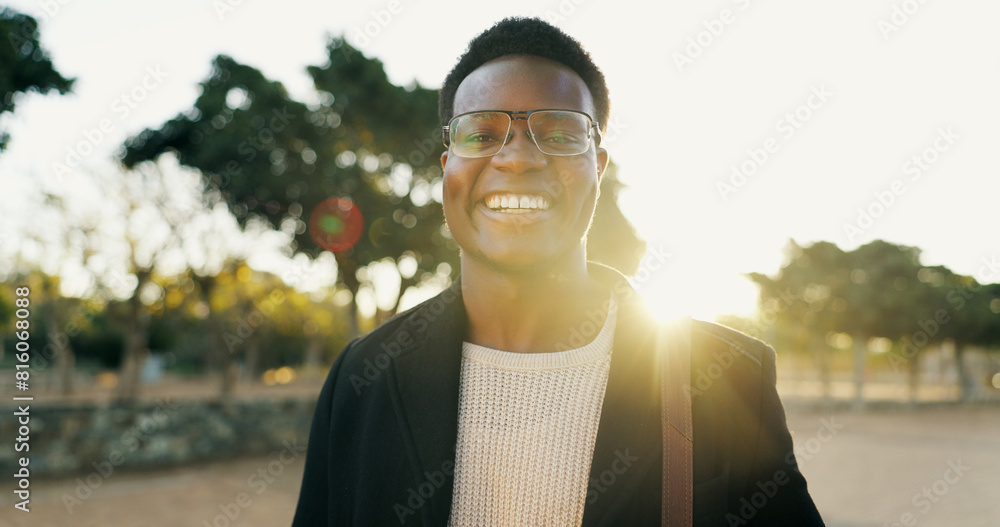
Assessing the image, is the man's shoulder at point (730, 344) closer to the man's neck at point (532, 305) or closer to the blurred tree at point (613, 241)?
the man's neck at point (532, 305)

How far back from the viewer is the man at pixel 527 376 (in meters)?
1.55

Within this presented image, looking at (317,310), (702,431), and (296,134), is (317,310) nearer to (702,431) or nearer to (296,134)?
(296,134)

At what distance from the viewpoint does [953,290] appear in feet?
89.8

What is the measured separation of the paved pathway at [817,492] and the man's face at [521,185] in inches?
312

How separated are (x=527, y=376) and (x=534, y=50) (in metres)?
0.98

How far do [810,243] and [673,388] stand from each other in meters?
29.2

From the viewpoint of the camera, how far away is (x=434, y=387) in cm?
183

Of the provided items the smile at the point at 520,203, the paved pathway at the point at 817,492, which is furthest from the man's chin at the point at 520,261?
the paved pathway at the point at 817,492

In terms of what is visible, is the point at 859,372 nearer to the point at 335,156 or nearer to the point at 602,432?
the point at 335,156

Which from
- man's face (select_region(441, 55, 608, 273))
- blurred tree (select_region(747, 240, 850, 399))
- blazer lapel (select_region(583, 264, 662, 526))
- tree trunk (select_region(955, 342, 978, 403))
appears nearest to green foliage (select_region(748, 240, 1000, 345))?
blurred tree (select_region(747, 240, 850, 399))

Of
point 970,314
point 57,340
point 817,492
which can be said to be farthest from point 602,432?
point 970,314

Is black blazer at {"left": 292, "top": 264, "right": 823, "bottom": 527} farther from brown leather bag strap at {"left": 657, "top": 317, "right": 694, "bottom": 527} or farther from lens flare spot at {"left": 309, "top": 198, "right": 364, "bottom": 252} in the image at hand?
lens flare spot at {"left": 309, "top": 198, "right": 364, "bottom": 252}

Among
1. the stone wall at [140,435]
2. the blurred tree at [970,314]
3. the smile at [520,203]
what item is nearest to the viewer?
the smile at [520,203]

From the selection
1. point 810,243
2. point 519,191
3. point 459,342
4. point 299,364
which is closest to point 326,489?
point 459,342
